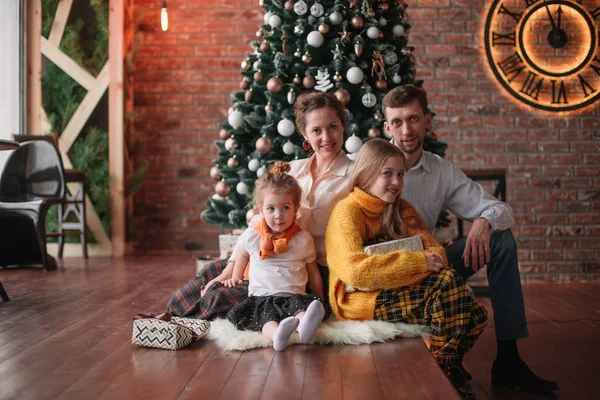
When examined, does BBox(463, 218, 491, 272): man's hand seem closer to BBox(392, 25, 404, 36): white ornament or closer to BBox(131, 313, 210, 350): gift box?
BBox(131, 313, 210, 350): gift box

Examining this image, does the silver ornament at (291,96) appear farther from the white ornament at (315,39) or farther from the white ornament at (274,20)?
the white ornament at (274,20)

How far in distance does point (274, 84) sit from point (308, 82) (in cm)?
18

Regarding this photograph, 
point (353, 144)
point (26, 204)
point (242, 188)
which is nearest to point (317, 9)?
point (353, 144)

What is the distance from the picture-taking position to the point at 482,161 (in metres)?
5.46

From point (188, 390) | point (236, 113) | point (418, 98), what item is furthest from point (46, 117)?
point (188, 390)

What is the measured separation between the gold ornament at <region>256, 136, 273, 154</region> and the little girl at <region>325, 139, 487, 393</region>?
1.28 metres

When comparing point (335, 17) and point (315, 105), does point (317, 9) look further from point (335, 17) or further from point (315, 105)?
point (315, 105)

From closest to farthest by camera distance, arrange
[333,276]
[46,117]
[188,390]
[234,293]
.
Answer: [188,390] → [333,276] → [234,293] → [46,117]

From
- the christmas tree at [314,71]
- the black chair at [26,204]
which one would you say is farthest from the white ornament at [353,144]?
the black chair at [26,204]

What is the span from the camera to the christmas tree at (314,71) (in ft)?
11.6

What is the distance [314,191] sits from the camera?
252 cm

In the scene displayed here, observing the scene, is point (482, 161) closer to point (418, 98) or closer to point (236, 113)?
point (236, 113)

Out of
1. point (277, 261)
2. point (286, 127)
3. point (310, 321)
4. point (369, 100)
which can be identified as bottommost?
point (310, 321)

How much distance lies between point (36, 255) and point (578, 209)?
419cm
